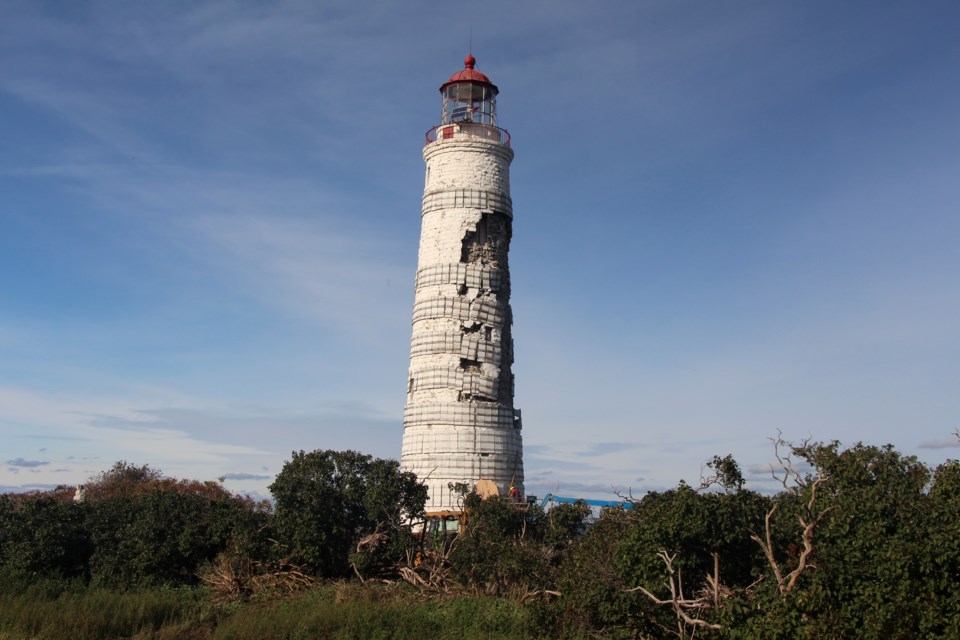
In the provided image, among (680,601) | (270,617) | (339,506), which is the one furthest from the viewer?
(339,506)

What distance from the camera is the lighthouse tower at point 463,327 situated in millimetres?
30359

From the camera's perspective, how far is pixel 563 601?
20016 millimetres

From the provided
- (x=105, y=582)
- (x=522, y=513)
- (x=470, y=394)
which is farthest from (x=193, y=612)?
(x=470, y=394)

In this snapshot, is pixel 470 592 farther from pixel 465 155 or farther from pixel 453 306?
pixel 465 155

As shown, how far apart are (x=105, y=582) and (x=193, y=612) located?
Result: 195 inches

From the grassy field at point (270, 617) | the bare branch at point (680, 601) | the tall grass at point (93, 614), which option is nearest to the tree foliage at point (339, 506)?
the grassy field at point (270, 617)

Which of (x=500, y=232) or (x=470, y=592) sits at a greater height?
(x=500, y=232)

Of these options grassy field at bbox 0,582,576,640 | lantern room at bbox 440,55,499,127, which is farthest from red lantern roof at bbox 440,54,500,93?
grassy field at bbox 0,582,576,640

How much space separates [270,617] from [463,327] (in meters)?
12.2

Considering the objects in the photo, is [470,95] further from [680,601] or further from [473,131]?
[680,601]

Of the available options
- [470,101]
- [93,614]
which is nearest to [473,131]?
[470,101]

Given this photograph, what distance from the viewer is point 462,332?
31.1m

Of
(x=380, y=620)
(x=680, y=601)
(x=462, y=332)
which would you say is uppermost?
(x=462, y=332)

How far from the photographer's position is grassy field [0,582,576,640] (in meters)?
20.8
